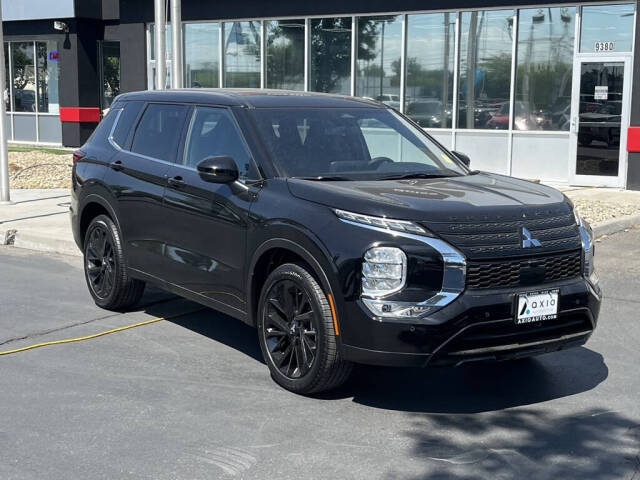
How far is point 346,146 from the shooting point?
6129mm

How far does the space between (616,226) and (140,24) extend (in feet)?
48.9

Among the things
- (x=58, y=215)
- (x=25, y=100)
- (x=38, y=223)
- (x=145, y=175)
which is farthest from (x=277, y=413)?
(x=25, y=100)

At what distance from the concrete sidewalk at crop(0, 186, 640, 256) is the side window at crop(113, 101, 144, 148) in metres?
3.21

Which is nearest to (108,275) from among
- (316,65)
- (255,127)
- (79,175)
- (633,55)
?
(79,175)

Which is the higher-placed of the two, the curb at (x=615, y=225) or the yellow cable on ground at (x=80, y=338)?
the curb at (x=615, y=225)

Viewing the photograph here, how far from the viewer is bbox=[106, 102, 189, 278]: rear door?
21.7ft

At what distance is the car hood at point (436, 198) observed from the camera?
4930mm

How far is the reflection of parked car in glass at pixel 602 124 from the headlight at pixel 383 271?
12.2m

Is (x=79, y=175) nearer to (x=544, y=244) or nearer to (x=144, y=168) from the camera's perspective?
(x=144, y=168)

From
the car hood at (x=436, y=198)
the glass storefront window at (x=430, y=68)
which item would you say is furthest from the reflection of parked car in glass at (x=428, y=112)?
the car hood at (x=436, y=198)

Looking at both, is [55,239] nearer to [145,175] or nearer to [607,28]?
[145,175]

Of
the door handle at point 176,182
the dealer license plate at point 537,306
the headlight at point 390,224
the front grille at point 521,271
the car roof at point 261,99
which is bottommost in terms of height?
the dealer license plate at point 537,306

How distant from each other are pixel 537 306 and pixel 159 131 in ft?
11.1

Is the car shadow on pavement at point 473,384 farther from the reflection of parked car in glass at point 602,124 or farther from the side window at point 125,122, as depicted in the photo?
the reflection of parked car in glass at point 602,124
